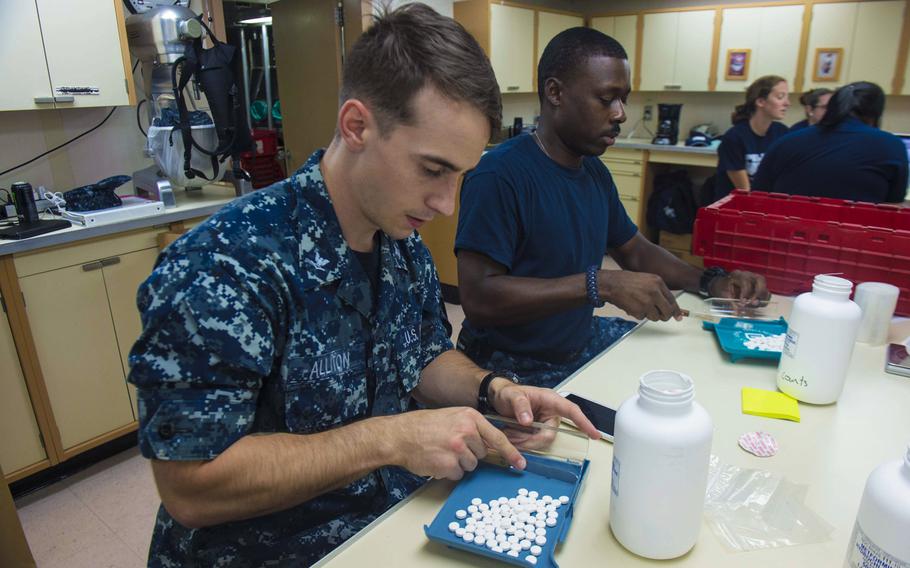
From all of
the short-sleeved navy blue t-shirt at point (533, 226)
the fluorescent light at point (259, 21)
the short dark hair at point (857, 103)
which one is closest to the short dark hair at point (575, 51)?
the short-sleeved navy blue t-shirt at point (533, 226)

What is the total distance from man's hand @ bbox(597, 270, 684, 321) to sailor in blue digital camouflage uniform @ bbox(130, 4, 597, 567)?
486 mm

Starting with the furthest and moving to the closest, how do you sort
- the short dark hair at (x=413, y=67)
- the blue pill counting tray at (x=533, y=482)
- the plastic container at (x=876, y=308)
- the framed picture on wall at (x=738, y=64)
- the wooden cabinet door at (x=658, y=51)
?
the wooden cabinet door at (x=658, y=51) < the framed picture on wall at (x=738, y=64) < the plastic container at (x=876, y=308) < the short dark hair at (x=413, y=67) < the blue pill counting tray at (x=533, y=482)

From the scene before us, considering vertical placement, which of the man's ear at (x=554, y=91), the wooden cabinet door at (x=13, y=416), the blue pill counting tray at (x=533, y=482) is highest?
the man's ear at (x=554, y=91)

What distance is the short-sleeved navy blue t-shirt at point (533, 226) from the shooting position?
1.57 metres

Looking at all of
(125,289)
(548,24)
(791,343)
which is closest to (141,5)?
(125,289)

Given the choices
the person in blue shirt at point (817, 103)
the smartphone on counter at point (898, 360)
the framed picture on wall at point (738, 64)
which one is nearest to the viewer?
the smartphone on counter at point (898, 360)

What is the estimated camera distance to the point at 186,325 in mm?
771

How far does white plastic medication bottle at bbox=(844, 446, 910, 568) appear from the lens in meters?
0.55

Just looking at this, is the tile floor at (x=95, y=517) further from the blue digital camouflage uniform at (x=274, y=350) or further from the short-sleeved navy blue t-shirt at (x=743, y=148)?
the short-sleeved navy blue t-shirt at (x=743, y=148)

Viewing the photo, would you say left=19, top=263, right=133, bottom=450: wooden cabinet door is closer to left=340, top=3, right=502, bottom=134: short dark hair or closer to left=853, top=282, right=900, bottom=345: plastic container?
left=340, top=3, right=502, bottom=134: short dark hair

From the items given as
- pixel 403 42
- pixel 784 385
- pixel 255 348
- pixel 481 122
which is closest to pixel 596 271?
pixel 784 385

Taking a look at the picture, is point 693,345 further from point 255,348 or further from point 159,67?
point 159,67

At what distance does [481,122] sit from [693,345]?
2.70 ft

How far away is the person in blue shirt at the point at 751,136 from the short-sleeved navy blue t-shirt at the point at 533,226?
2395 mm
